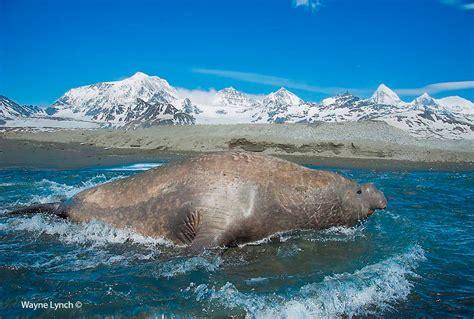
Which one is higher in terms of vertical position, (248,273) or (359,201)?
(359,201)

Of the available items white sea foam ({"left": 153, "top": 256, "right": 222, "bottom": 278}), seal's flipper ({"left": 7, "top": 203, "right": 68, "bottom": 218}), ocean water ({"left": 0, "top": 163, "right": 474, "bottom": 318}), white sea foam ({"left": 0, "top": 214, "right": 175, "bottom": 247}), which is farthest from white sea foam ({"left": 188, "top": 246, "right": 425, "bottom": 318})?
seal's flipper ({"left": 7, "top": 203, "right": 68, "bottom": 218})

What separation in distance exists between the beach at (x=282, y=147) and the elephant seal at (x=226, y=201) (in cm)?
1393

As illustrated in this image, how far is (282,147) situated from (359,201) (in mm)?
19830

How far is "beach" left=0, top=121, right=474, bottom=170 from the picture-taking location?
22656mm

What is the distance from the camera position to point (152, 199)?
271 inches

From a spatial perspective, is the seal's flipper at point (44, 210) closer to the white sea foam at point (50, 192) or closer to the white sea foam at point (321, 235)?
the white sea foam at point (50, 192)

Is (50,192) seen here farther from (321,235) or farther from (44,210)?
(321,235)

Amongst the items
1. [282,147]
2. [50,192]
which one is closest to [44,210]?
[50,192]

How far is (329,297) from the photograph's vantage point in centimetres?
450

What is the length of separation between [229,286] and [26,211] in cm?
545

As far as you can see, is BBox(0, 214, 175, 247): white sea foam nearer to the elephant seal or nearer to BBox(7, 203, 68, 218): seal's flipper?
the elephant seal

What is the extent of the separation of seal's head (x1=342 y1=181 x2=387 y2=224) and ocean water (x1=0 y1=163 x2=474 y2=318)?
12.0 inches

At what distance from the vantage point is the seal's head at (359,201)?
287 inches

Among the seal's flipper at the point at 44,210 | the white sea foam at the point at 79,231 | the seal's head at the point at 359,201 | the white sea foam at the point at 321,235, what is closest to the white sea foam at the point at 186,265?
the white sea foam at the point at 321,235
